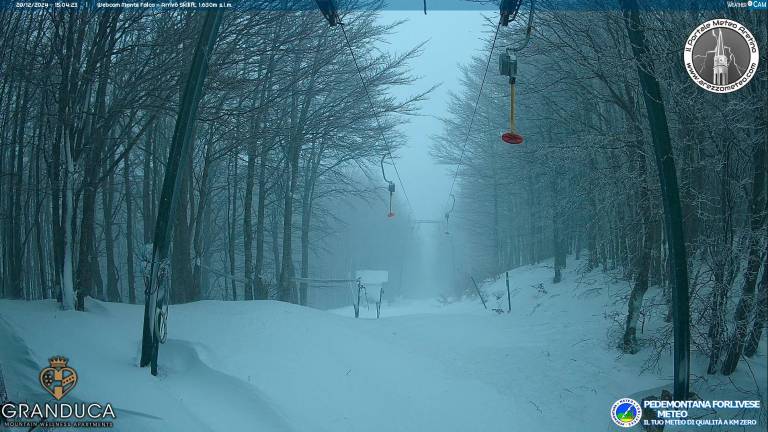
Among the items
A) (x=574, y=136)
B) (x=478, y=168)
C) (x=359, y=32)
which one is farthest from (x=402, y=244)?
(x=574, y=136)

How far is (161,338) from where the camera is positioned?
5.43m

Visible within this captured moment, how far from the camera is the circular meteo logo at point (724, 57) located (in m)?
4.31

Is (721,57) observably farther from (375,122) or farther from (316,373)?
(375,122)

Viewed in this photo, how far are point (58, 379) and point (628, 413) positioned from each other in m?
4.86

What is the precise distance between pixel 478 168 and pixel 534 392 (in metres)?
16.9

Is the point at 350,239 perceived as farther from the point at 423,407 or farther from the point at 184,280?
the point at 423,407

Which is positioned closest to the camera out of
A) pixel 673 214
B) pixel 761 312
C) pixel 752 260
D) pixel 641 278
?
pixel 761 312

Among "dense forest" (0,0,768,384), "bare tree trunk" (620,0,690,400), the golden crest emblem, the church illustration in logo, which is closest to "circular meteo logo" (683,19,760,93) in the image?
the church illustration in logo

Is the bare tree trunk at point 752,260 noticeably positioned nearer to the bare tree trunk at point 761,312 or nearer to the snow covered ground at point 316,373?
the bare tree trunk at point 761,312

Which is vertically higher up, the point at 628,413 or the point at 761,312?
the point at 761,312

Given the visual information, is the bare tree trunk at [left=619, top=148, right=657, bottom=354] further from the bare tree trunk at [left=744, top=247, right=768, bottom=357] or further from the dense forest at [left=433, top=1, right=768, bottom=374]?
the bare tree trunk at [left=744, top=247, right=768, bottom=357]

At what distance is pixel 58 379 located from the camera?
437cm

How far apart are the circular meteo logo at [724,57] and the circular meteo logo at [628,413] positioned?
277 centimetres

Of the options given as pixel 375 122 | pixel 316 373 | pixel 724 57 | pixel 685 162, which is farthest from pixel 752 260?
pixel 375 122
